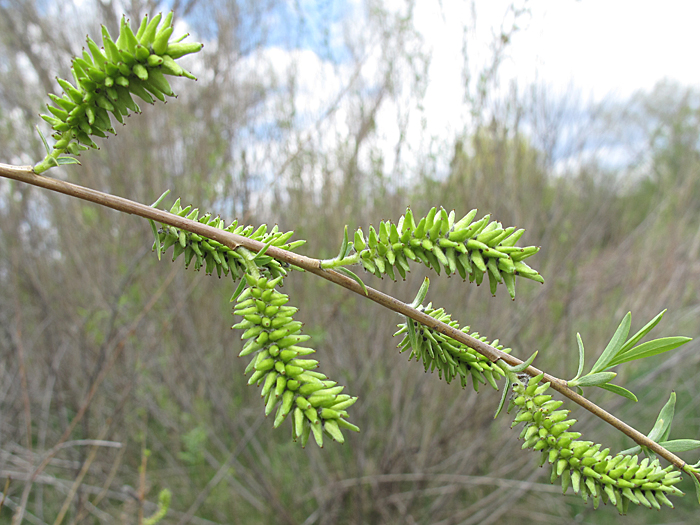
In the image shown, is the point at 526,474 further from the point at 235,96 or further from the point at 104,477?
the point at 235,96

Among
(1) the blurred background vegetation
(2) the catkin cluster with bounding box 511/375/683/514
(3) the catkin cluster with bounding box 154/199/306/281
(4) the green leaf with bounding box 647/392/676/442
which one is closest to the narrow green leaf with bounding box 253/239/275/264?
(3) the catkin cluster with bounding box 154/199/306/281

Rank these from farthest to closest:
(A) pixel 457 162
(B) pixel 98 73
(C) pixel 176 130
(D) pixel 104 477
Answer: (C) pixel 176 130 → (D) pixel 104 477 → (A) pixel 457 162 → (B) pixel 98 73

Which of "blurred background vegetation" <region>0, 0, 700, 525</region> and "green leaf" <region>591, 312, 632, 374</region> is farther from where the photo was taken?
"blurred background vegetation" <region>0, 0, 700, 525</region>

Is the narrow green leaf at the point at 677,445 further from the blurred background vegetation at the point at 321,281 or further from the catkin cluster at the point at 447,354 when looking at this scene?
the blurred background vegetation at the point at 321,281

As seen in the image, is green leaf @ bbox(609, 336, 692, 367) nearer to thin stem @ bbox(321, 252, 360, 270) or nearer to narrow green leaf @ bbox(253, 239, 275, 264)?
thin stem @ bbox(321, 252, 360, 270)

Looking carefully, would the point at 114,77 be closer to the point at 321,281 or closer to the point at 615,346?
the point at 615,346

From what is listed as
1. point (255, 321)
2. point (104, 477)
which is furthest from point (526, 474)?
point (255, 321)
